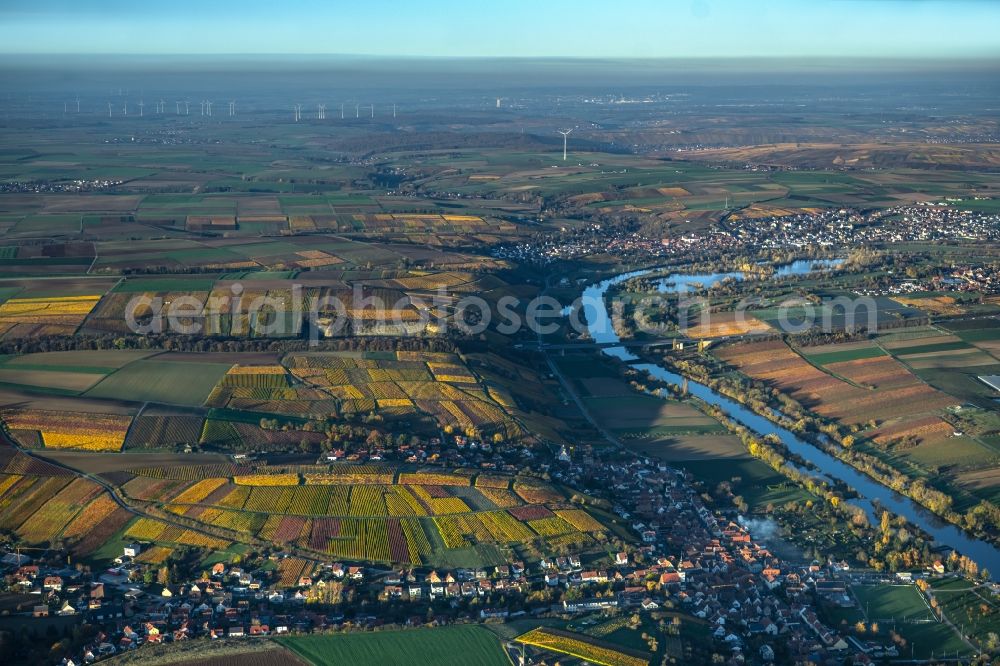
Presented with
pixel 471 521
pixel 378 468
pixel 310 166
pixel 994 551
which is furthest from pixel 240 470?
pixel 310 166

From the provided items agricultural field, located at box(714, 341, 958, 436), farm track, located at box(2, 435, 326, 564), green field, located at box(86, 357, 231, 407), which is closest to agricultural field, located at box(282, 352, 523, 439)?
green field, located at box(86, 357, 231, 407)

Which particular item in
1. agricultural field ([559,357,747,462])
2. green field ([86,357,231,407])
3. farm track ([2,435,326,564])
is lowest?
agricultural field ([559,357,747,462])

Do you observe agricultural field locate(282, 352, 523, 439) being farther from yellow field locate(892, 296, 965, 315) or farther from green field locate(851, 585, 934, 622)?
yellow field locate(892, 296, 965, 315)

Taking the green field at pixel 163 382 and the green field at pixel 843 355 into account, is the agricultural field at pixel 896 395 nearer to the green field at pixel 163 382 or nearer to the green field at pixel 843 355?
the green field at pixel 843 355

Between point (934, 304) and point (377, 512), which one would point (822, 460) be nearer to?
point (377, 512)

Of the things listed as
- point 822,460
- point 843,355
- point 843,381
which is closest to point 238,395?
point 822,460

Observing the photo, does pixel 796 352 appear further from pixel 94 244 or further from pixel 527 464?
pixel 94 244
